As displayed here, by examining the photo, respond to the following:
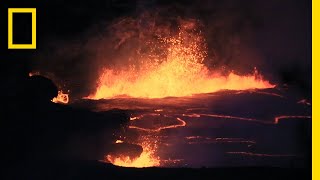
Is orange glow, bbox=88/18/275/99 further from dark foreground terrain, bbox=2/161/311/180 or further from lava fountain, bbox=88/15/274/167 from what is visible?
dark foreground terrain, bbox=2/161/311/180

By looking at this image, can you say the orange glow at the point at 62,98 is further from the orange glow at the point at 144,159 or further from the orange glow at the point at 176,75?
the orange glow at the point at 144,159

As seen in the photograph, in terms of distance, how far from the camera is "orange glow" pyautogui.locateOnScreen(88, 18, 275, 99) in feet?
11.8

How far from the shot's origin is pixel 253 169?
11.6ft

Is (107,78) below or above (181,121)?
above

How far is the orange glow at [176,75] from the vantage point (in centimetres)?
360

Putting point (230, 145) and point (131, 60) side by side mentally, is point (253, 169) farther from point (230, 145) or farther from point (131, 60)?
point (131, 60)

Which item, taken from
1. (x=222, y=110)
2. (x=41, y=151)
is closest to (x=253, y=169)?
(x=222, y=110)

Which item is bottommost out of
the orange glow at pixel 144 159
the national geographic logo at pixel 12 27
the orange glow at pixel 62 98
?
the orange glow at pixel 144 159

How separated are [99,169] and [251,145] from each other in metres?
1.08

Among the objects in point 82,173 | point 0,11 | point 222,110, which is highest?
point 0,11

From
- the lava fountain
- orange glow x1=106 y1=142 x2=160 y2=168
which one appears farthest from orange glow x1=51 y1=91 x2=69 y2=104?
orange glow x1=106 y1=142 x2=160 y2=168

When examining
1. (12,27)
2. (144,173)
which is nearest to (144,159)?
(144,173)

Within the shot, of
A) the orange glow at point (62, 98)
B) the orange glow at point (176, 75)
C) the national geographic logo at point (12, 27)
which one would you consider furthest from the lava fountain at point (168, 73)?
the national geographic logo at point (12, 27)

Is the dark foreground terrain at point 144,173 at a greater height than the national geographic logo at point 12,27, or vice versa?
the national geographic logo at point 12,27
